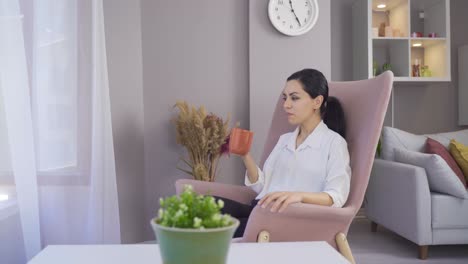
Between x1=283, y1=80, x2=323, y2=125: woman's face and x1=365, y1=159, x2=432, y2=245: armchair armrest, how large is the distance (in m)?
1.30

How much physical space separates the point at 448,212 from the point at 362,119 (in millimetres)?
1401

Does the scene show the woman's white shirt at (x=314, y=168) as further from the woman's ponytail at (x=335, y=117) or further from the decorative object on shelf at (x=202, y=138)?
the decorative object on shelf at (x=202, y=138)

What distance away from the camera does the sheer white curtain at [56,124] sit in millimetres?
1440

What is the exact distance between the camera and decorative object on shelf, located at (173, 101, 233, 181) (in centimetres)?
267

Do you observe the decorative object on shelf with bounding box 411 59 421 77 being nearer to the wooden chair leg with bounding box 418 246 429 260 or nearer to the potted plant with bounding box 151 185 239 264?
the wooden chair leg with bounding box 418 246 429 260

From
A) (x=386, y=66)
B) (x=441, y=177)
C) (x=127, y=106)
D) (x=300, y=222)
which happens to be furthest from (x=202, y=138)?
(x=386, y=66)

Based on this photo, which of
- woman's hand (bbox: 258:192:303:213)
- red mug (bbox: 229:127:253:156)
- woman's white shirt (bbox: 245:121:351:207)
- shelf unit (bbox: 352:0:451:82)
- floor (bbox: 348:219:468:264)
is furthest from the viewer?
shelf unit (bbox: 352:0:451:82)

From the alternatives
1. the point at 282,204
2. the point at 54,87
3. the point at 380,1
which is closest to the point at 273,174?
the point at 282,204

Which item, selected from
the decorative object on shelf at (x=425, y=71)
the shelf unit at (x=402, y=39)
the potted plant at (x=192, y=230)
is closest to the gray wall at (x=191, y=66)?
the shelf unit at (x=402, y=39)

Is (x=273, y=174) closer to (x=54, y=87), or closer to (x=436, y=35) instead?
(x=54, y=87)

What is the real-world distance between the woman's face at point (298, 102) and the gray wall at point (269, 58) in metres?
0.97

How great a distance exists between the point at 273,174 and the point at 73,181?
34.9 inches

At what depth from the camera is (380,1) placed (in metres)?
3.95

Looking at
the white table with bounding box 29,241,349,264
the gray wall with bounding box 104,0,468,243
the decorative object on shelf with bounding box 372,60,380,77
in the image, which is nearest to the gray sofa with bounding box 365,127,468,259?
the gray wall with bounding box 104,0,468,243
